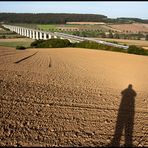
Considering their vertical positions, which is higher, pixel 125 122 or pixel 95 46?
pixel 125 122

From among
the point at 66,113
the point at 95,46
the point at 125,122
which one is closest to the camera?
the point at 125,122

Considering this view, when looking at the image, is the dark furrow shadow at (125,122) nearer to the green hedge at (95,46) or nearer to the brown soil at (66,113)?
the brown soil at (66,113)

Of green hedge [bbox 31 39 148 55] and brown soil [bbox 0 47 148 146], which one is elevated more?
brown soil [bbox 0 47 148 146]

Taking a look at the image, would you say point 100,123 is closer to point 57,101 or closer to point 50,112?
point 50,112

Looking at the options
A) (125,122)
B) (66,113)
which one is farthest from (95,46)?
(125,122)

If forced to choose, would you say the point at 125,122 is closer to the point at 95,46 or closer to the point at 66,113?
the point at 66,113

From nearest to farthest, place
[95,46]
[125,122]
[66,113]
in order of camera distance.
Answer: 1. [125,122]
2. [66,113]
3. [95,46]

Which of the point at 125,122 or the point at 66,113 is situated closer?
Result: the point at 125,122

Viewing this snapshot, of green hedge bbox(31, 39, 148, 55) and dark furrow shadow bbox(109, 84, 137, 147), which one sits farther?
green hedge bbox(31, 39, 148, 55)

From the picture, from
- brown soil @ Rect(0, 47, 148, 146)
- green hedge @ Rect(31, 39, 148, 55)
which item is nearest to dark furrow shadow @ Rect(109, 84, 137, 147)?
brown soil @ Rect(0, 47, 148, 146)

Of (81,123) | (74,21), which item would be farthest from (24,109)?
(74,21)

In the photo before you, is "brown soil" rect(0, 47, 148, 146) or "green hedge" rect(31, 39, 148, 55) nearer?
"brown soil" rect(0, 47, 148, 146)

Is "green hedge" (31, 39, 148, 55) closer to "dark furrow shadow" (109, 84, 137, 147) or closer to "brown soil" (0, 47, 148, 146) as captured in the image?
"brown soil" (0, 47, 148, 146)
